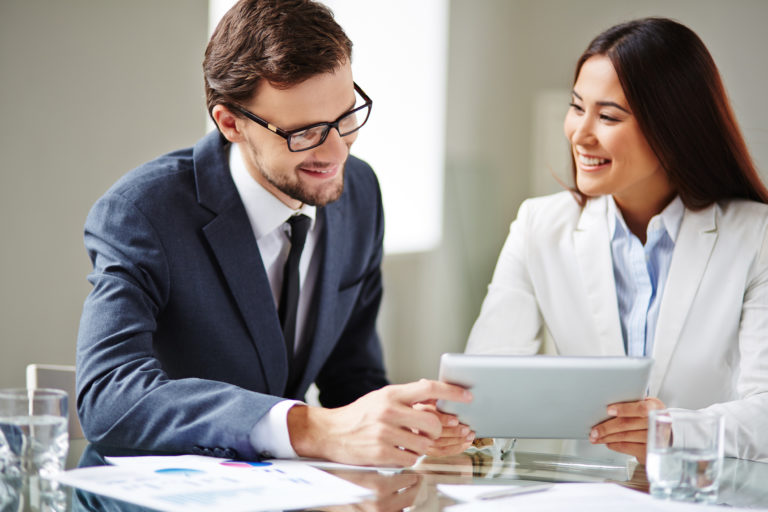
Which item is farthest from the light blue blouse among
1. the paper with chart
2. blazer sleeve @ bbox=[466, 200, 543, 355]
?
Result: the paper with chart

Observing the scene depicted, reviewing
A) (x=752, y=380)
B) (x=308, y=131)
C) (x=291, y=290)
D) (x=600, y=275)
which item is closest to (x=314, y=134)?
(x=308, y=131)

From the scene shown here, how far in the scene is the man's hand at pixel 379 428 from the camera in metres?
1.35

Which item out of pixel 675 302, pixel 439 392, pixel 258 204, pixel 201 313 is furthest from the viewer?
pixel 675 302

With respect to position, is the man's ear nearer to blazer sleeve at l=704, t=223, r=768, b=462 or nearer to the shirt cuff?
the shirt cuff

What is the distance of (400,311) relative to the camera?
4.56m

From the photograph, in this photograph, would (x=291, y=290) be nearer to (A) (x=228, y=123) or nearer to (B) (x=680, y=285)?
(A) (x=228, y=123)

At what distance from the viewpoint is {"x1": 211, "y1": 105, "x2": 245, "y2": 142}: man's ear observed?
192cm

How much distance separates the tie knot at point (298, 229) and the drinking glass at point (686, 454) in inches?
39.4

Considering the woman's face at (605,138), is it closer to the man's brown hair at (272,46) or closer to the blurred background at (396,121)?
the man's brown hair at (272,46)

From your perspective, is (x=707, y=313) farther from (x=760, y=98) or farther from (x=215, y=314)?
(x=760, y=98)

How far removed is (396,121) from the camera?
4.33 m

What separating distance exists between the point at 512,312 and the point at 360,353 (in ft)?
1.37

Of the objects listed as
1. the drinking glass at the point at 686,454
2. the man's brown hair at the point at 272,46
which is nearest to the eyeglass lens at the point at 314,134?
the man's brown hair at the point at 272,46

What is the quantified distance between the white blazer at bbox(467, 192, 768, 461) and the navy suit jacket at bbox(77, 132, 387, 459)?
15.6 inches
